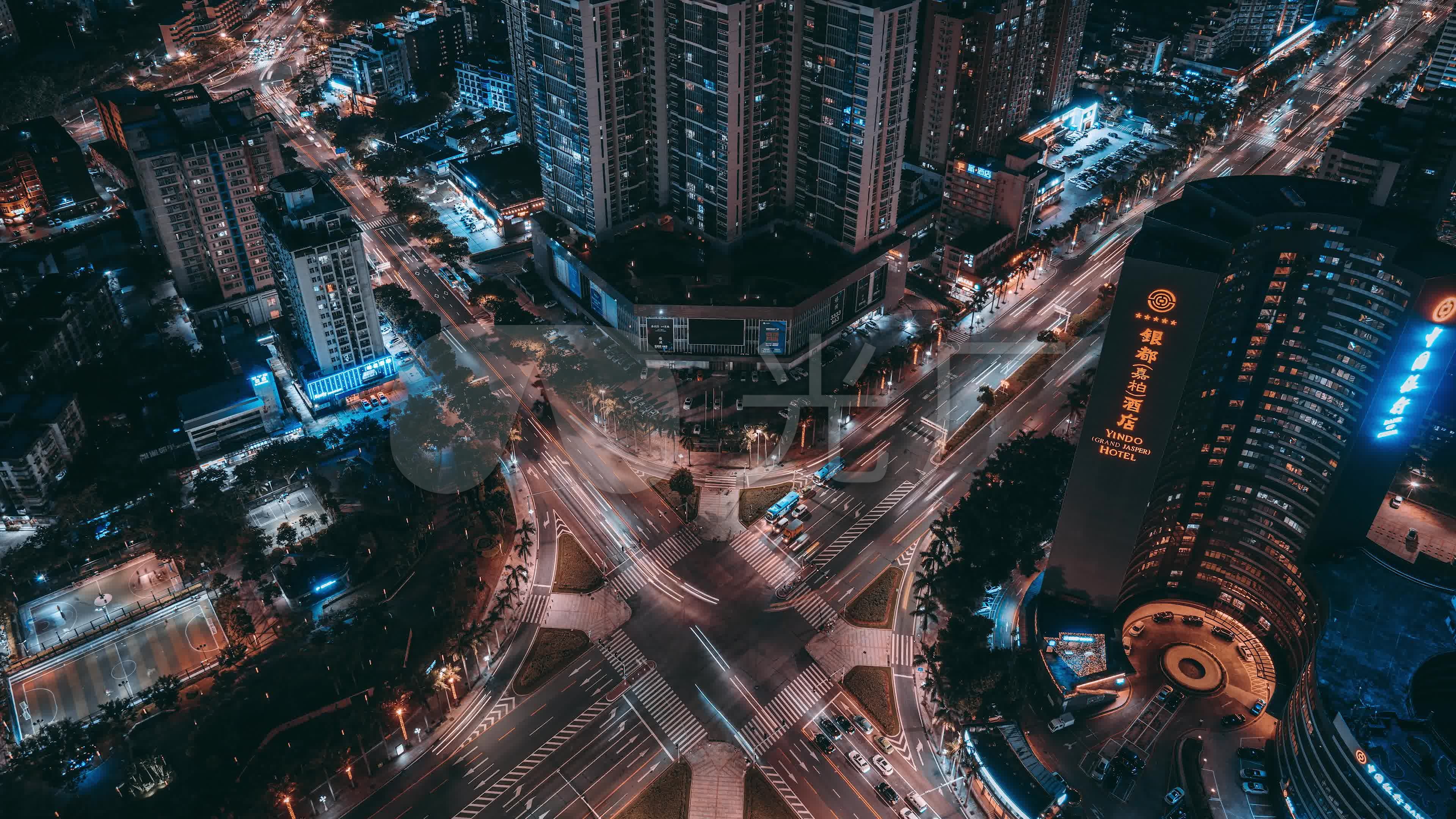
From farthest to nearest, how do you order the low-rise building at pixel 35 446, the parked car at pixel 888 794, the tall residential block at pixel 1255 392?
the low-rise building at pixel 35 446 < the parked car at pixel 888 794 < the tall residential block at pixel 1255 392

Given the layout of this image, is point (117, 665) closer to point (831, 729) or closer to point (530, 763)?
point (530, 763)

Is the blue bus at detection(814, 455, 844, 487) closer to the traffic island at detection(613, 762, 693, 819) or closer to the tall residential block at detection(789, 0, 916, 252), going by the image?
the tall residential block at detection(789, 0, 916, 252)

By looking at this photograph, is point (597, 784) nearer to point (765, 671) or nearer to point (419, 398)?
point (765, 671)

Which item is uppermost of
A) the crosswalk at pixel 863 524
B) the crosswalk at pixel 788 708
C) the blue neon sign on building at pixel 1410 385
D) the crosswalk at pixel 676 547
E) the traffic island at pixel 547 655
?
the blue neon sign on building at pixel 1410 385

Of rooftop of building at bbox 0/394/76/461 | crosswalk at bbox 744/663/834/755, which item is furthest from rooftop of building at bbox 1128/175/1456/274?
rooftop of building at bbox 0/394/76/461

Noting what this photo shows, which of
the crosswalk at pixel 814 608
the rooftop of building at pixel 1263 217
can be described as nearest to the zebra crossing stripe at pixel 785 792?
the crosswalk at pixel 814 608

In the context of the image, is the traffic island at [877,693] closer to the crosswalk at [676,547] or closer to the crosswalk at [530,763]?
the crosswalk at [676,547]

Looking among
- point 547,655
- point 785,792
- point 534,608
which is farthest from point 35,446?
point 785,792
